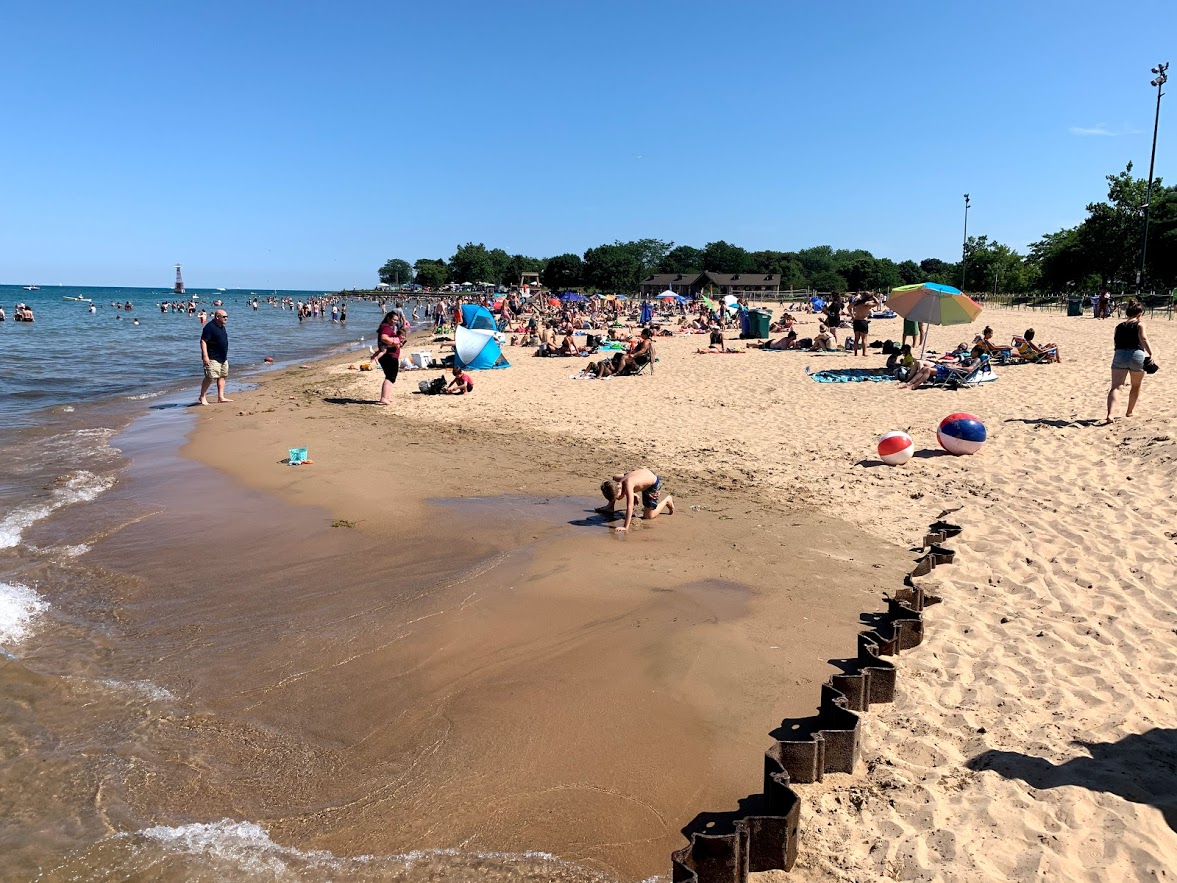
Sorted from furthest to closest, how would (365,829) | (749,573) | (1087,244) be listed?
(1087,244), (749,573), (365,829)

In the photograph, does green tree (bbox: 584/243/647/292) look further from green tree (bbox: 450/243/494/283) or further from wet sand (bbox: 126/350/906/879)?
wet sand (bbox: 126/350/906/879)

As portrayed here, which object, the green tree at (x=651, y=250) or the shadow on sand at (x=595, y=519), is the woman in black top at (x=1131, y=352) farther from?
the green tree at (x=651, y=250)

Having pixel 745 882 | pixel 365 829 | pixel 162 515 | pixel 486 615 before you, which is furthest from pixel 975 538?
pixel 162 515

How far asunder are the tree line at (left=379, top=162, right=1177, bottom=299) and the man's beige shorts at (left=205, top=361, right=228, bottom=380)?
54.4 meters

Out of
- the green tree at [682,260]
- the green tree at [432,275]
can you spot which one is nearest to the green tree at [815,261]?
the green tree at [682,260]

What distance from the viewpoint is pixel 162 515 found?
23.6 ft

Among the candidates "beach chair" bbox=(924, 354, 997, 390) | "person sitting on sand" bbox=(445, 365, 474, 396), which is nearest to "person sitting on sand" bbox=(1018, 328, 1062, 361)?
"beach chair" bbox=(924, 354, 997, 390)

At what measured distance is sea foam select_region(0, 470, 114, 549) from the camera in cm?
659

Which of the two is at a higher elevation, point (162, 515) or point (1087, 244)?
point (1087, 244)

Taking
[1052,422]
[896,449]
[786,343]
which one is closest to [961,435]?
[896,449]

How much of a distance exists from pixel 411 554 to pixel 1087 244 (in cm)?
6362

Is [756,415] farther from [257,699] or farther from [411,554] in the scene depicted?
[257,699]

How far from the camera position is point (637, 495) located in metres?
6.95

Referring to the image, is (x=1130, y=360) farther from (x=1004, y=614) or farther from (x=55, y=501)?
(x=55, y=501)
